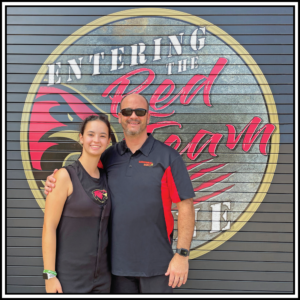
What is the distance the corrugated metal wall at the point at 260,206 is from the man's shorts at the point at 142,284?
135 centimetres

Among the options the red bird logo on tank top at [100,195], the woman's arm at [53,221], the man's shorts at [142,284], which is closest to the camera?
the woman's arm at [53,221]

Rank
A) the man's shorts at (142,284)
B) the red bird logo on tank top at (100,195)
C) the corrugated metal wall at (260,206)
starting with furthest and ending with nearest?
the corrugated metal wall at (260,206)
the man's shorts at (142,284)
the red bird logo on tank top at (100,195)

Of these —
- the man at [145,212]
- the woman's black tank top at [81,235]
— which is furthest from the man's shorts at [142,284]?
the woman's black tank top at [81,235]

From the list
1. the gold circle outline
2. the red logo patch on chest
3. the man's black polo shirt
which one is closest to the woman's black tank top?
the man's black polo shirt

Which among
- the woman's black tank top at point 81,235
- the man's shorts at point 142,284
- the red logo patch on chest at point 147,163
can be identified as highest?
the red logo patch on chest at point 147,163

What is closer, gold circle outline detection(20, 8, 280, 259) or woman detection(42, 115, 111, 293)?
woman detection(42, 115, 111, 293)

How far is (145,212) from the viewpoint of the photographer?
2033mm

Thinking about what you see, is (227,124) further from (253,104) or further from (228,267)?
(228,267)

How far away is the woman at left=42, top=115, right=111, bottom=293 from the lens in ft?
6.10

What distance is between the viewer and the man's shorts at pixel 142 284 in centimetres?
209

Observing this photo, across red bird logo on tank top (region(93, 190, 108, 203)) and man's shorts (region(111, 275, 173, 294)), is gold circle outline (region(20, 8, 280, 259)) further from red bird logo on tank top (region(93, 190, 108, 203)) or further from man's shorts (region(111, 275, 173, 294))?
red bird logo on tank top (region(93, 190, 108, 203))

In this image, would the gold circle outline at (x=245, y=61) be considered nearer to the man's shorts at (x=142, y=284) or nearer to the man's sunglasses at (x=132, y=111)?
the man's shorts at (x=142, y=284)

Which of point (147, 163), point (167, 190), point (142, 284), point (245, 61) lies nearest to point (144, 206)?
point (167, 190)

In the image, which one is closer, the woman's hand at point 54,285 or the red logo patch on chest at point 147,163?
the woman's hand at point 54,285
